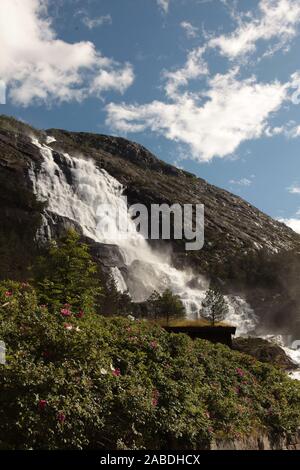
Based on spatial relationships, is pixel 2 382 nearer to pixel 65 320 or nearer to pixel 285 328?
pixel 65 320

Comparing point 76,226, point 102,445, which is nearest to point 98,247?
point 76,226

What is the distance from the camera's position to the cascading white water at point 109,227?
7575 centimetres

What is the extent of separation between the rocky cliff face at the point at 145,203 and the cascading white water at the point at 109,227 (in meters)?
2.63

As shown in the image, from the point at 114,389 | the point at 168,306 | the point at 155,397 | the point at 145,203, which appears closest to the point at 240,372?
the point at 155,397

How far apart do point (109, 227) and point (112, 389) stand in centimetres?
8013

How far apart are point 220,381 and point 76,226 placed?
64.6 metres

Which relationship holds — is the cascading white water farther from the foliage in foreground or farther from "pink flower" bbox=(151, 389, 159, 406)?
"pink flower" bbox=(151, 389, 159, 406)

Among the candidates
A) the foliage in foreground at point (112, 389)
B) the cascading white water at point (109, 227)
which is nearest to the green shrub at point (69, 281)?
the foliage in foreground at point (112, 389)

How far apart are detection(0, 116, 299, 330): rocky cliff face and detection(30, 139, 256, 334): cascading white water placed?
2631 millimetres

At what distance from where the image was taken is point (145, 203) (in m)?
113

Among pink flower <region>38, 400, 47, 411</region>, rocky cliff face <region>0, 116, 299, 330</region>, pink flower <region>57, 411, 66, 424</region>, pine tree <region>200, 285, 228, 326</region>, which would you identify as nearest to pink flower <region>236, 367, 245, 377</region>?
pink flower <region>57, 411, 66, 424</region>

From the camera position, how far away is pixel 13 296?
11.6 metres

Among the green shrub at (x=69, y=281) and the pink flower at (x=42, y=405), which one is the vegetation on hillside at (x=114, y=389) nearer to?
the pink flower at (x=42, y=405)

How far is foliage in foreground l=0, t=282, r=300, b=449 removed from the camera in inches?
296
